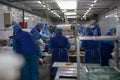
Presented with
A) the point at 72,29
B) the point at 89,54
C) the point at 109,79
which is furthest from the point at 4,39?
the point at 109,79

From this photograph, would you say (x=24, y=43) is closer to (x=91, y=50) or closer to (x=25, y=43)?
(x=25, y=43)

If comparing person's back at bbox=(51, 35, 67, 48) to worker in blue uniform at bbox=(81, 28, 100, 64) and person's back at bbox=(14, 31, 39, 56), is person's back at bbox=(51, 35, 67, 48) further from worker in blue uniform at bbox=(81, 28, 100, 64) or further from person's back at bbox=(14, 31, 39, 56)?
person's back at bbox=(14, 31, 39, 56)

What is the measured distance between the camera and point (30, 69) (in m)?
4.75

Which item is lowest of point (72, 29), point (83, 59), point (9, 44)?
point (83, 59)

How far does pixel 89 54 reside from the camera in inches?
219

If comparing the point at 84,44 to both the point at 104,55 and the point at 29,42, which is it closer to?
the point at 104,55

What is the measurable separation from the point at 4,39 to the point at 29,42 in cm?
149

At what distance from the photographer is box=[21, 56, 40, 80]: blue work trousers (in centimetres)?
466

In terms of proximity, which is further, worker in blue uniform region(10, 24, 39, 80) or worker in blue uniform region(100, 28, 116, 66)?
worker in blue uniform region(100, 28, 116, 66)

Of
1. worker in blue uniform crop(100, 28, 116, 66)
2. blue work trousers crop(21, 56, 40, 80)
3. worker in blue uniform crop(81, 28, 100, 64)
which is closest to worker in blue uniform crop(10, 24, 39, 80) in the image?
blue work trousers crop(21, 56, 40, 80)

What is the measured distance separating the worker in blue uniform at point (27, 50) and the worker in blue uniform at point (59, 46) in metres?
0.75

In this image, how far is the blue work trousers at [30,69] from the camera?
4.66 m

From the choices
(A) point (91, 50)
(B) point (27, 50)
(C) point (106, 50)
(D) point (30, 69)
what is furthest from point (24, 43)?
(C) point (106, 50)

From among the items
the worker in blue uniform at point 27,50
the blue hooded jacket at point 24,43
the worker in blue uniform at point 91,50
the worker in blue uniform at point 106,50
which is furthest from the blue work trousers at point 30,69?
the worker in blue uniform at point 106,50
